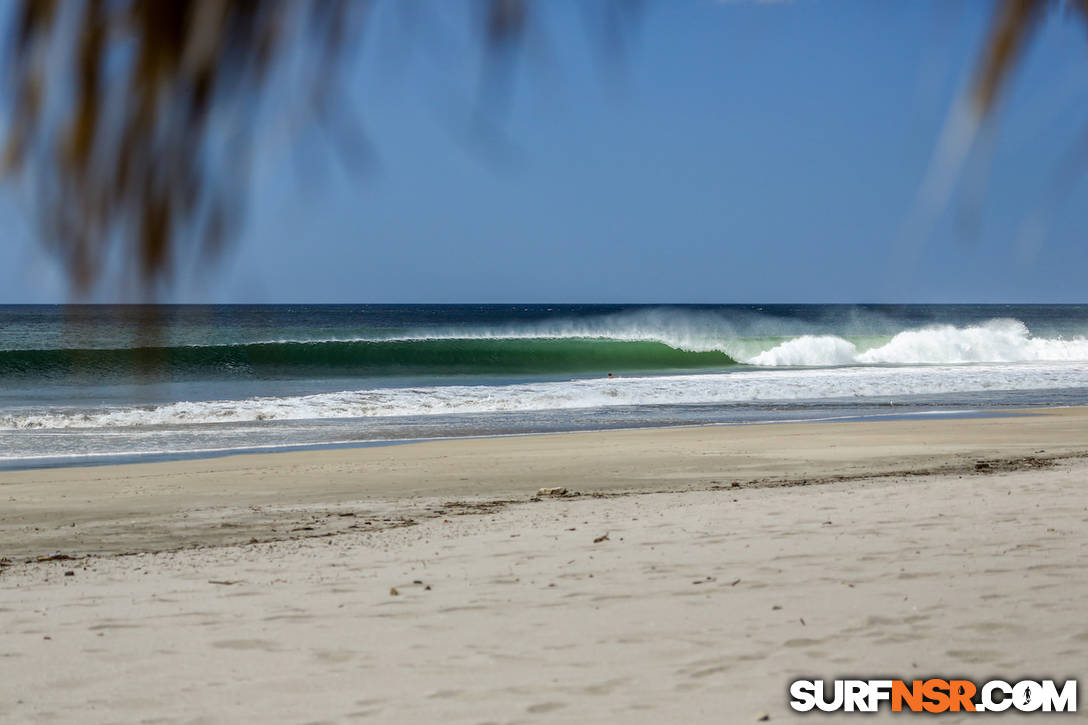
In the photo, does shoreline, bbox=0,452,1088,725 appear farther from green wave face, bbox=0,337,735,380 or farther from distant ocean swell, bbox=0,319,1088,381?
distant ocean swell, bbox=0,319,1088,381

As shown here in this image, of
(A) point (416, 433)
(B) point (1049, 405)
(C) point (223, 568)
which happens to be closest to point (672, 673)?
(C) point (223, 568)

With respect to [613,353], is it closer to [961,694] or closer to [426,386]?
[426,386]

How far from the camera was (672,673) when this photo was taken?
13.3ft

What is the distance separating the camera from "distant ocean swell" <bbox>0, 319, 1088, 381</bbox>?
33906 mm

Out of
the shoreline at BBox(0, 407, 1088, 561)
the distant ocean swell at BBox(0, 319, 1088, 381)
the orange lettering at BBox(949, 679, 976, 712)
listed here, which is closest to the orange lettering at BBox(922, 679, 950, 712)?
the orange lettering at BBox(949, 679, 976, 712)

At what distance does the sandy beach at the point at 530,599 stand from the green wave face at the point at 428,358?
1950 centimetres

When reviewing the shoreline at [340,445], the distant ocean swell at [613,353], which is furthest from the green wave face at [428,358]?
the shoreline at [340,445]

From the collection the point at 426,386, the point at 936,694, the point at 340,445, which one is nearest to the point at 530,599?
the point at 936,694

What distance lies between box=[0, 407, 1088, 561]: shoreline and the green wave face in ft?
48.0

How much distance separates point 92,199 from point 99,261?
0.17ft

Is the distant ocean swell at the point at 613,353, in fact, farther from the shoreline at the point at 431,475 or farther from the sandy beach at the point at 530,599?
the sandy beach at the point at 530,599

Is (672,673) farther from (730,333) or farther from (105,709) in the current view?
(730,333)

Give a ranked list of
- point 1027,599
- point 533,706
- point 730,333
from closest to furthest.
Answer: point 533,706 < point 1027,599 < point 730,333

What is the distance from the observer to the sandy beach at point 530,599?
394 centimetres
